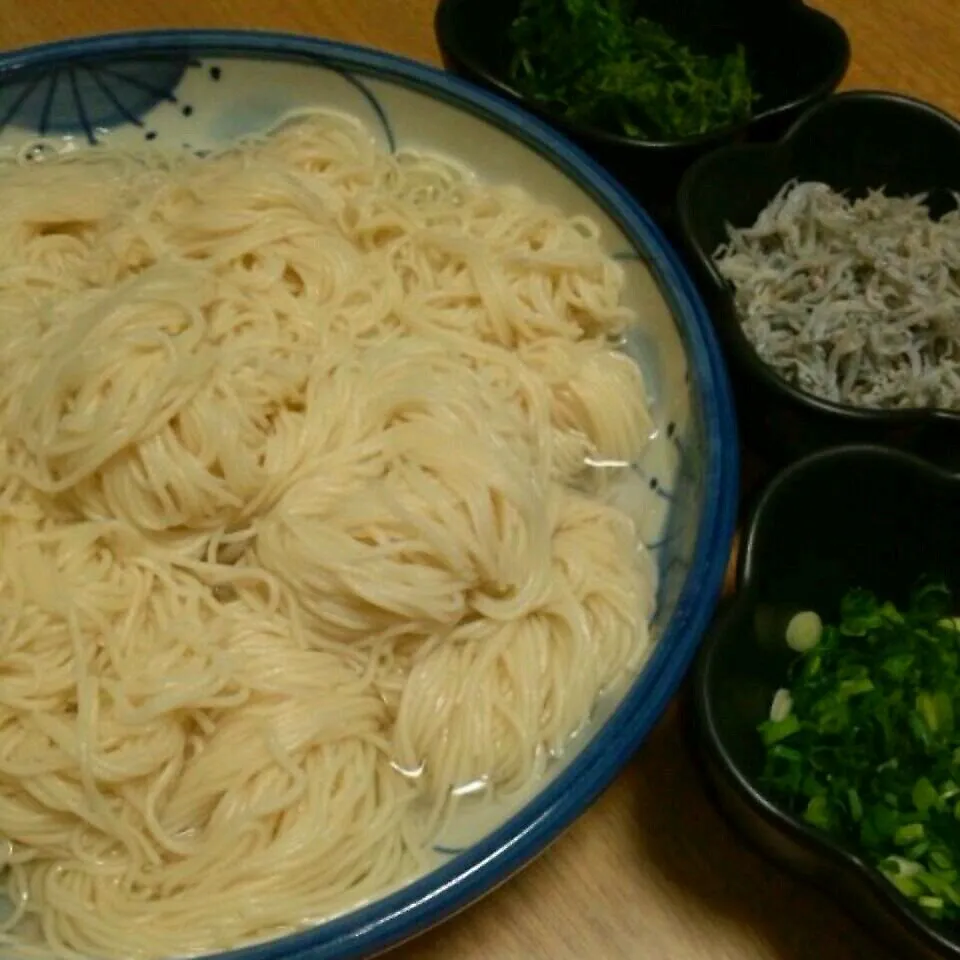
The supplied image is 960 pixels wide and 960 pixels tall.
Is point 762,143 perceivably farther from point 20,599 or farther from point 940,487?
point 20,599

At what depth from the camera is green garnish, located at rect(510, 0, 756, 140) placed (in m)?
1.61

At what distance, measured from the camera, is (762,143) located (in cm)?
156

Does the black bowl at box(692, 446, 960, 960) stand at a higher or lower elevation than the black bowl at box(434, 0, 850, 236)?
lower

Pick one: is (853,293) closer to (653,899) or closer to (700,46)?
(700,46)

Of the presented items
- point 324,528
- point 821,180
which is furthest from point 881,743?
point 821,180

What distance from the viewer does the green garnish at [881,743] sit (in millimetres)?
1070

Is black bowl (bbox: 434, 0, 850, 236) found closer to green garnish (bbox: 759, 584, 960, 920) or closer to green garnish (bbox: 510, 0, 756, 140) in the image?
green garnish (bbox: 510, 0, 756, 140)

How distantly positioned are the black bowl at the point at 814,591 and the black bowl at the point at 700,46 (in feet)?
Result: 1.50

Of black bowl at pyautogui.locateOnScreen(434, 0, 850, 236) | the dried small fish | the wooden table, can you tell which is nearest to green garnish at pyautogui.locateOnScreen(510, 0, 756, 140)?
black bowl at pyautogui.locateOnScreen(434, 0, 850, 236)

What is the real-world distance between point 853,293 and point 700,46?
556mm

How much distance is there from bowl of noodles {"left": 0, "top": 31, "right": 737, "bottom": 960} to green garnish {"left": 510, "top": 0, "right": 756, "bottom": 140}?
0.20 metres

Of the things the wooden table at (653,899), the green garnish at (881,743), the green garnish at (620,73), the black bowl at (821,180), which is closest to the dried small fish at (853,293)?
the black bowl at (821,180)

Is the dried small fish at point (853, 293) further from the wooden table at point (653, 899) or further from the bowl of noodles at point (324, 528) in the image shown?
the wooden table at point (653, 899)

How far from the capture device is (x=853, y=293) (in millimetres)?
1493
